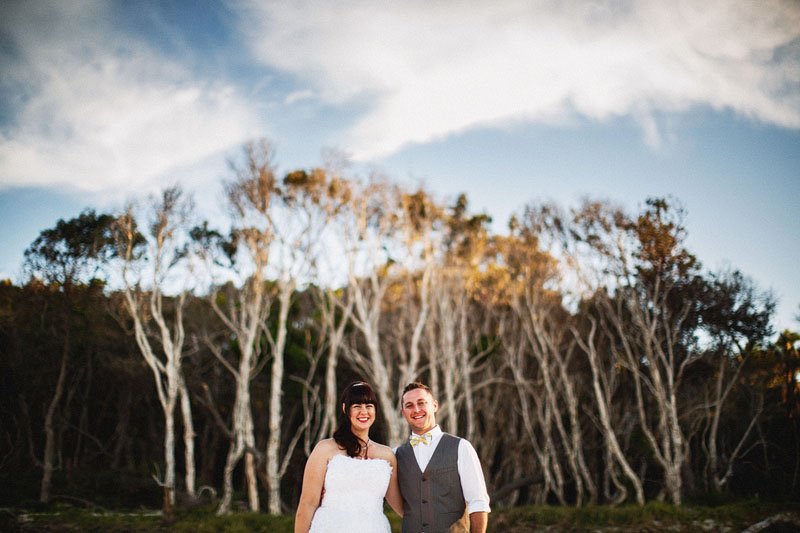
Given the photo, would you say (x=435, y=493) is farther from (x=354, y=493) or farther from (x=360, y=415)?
(x=360, y=415)

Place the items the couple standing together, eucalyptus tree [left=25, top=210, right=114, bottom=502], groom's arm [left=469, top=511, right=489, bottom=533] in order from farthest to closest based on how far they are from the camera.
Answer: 1. eucalyptus tree [left=25, top=210, right=114, bottom=502]
2. the couple standing together
3. groom's arm [left=469, top=511, right=489, bottom=533]

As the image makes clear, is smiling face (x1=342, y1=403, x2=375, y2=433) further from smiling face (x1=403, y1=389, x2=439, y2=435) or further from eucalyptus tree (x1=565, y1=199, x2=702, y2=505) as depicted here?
eucalyptus tree (x1=565, y1=199, x2=702, y2=505)

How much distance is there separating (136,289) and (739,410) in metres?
20.2

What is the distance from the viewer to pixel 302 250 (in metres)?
14.7

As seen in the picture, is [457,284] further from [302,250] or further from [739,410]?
[739,410]

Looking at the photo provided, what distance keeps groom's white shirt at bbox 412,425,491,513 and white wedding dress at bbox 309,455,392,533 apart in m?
0.27

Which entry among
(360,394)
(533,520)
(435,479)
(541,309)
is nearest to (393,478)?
(435,479)

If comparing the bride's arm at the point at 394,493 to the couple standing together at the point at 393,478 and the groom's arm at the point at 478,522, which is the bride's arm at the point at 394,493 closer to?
the couple standing together at the point at 393,478

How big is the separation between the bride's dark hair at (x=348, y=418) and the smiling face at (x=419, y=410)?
0.28 m

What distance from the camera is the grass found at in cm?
1046

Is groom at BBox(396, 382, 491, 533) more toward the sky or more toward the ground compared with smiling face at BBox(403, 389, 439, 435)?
more toward the ground

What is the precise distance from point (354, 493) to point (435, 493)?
0.55m

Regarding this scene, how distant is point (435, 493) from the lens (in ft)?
10.3

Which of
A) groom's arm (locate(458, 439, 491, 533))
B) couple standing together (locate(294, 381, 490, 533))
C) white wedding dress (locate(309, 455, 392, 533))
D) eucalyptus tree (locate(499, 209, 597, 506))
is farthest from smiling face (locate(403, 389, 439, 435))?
eucalyptus tree (locate(499, 209, 597, 506))
